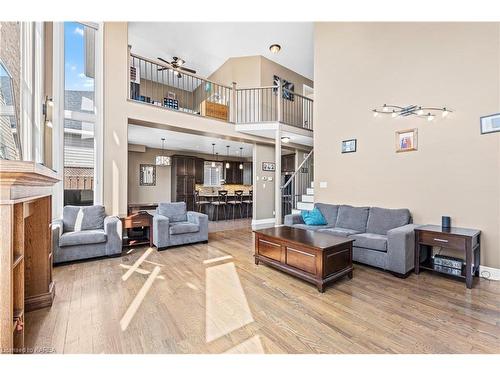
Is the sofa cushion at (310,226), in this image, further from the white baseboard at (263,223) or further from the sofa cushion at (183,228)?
the white baseboard at (263,223)

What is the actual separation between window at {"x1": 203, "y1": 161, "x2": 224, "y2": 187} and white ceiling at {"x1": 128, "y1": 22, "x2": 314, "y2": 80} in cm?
411

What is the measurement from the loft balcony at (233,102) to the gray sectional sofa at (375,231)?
279 cm

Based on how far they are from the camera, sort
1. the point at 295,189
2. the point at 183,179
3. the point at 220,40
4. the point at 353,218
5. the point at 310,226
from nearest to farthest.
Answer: the point at 353,218, the point at 310,226, the point at 220,40, the point at 295,189, the point at 183,179

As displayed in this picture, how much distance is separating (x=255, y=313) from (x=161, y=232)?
264cm

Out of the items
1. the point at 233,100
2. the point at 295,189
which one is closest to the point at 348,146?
the point at 295,189

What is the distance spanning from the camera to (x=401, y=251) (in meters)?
3.02

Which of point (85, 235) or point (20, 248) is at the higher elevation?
point (20, 248)

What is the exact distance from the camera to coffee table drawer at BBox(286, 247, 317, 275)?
2.73 metres

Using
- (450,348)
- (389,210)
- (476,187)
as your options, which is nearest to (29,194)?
(450,348)

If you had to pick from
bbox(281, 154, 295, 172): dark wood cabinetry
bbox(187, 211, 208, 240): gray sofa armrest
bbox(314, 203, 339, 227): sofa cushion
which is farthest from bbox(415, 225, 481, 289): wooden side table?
bbox(281, 154, 295, 172): dark wood cabinetry

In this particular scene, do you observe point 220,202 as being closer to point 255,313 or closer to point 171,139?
point 171,139
